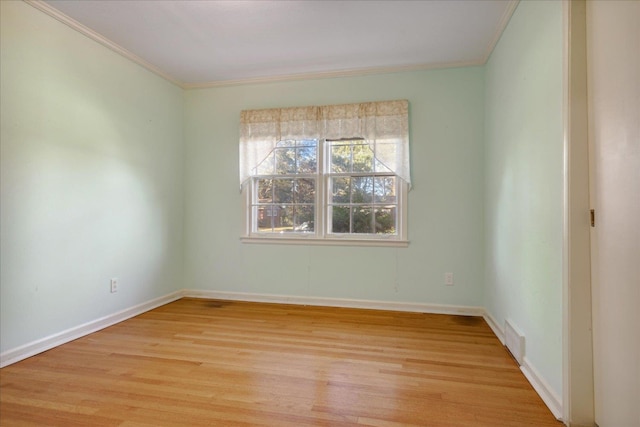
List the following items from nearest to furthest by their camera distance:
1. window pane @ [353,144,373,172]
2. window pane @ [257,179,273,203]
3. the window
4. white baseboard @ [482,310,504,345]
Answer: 1. white baseboard @ [482,310,504,345]
2. the window
3. window pane @ [353,144,373,172]
4. window pane @ [257,179,273,203]

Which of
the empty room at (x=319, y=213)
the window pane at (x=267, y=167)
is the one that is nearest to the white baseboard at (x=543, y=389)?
the empty room at (x=319, y=213)

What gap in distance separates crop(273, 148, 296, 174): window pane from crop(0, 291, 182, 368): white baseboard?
1.93 metres

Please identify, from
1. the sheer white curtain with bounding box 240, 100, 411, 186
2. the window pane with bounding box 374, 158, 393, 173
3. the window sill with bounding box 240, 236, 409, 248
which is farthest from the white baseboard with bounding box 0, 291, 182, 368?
the window pane with bounding box 374, 158, 393, 173

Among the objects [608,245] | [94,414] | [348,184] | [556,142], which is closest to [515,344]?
[608,245]

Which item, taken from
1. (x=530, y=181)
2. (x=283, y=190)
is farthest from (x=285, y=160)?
(x=530, y=181)

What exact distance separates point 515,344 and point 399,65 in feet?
8.80

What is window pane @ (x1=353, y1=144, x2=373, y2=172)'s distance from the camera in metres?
3.58

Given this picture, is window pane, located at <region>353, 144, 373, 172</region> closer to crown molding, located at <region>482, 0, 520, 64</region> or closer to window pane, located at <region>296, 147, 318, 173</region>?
window pane, located at <region>296, 147, 318, 173</region>

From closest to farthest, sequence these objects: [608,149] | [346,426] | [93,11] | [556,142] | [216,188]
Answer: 1. [608,149]
2. [346,426]
3. [556,142]
4. [93,11]
5. [216,188]

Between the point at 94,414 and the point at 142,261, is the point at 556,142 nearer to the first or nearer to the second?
the point at 94,414

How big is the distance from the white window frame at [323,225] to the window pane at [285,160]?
0.16 m

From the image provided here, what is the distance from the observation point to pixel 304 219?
376 cm

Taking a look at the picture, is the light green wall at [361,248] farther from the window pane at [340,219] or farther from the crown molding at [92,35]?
the crown molding at [92,35]

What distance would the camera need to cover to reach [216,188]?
391 centimetres
